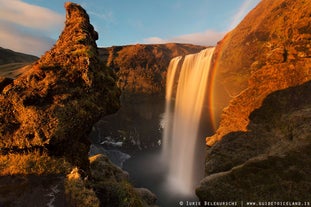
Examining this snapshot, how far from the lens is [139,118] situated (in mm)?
58094

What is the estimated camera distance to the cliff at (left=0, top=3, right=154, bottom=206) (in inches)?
271

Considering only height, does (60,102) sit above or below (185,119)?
above

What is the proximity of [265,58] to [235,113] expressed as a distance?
18.2 ft

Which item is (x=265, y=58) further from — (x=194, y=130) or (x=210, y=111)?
(x=194, y=130)

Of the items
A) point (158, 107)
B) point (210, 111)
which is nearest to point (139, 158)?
point (210, 111)

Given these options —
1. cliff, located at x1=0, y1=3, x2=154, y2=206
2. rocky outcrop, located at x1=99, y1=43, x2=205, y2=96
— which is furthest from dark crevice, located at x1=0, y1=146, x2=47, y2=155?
rocky outcrop, located at x1=99, y1=43, x2=205, y2=96

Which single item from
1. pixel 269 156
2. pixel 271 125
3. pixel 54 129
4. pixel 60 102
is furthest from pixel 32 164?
pixel 271 125

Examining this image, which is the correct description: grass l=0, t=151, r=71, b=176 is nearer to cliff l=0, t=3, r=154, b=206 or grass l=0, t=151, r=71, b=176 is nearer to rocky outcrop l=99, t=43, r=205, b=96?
cliff l=0, t=3, r=154, b=206

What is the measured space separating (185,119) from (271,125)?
31022mm

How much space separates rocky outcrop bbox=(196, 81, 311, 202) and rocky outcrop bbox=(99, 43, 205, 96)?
46.7m

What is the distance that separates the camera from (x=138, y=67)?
63344 millimetres

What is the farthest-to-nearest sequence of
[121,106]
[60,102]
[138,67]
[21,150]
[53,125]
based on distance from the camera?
1. [138,67]
2. [121,106]
3. [60,102]
4. [21,150]
5. [53,125]

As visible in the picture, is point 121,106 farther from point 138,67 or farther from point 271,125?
point 138,67

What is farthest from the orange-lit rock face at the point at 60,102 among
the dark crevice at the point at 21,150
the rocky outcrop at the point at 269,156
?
the rocky outcrop at the point at 269,156
